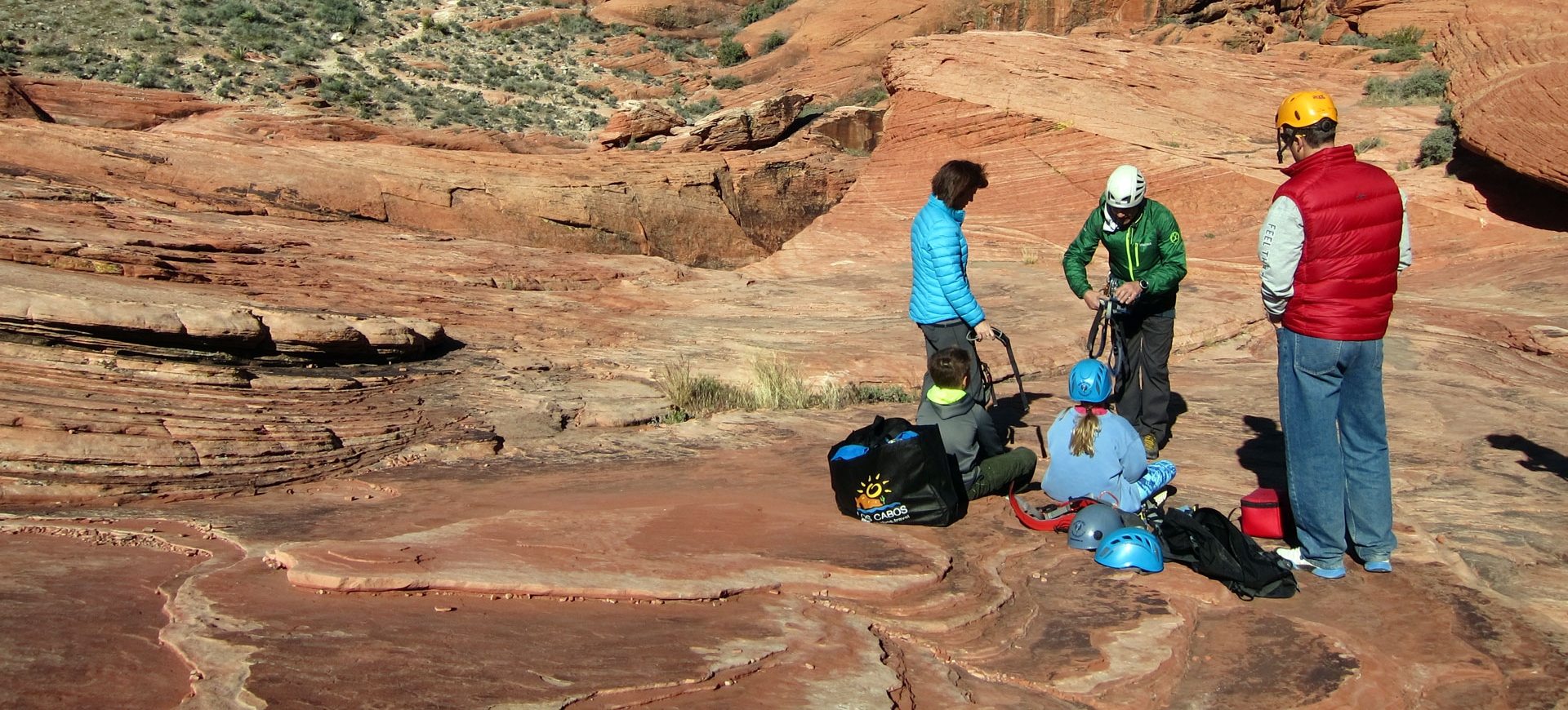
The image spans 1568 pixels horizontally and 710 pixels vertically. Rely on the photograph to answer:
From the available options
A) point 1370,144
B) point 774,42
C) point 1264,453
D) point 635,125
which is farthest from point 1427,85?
point 774,42

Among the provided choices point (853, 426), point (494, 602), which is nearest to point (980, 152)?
point (853, 426)

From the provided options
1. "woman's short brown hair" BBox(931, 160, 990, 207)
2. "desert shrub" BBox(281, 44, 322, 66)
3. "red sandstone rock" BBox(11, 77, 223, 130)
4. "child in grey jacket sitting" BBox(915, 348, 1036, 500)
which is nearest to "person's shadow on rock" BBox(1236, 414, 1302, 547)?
"child in grey jacket sitting" BBox(915, 348, 1036, 500)

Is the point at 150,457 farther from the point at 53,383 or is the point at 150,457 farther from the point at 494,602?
the point at 494,602

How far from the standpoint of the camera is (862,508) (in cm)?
513

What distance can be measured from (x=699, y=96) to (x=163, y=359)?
3381cm

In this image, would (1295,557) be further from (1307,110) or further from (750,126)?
(750,126)

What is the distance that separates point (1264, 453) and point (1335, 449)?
2.23 meters

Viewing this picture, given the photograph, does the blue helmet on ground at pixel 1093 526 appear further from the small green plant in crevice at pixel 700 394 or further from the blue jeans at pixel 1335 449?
the small green plant in crevice at pixel 700 394

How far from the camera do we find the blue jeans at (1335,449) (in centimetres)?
430

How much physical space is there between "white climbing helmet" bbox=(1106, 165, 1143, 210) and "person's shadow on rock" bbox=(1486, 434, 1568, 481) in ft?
8.33

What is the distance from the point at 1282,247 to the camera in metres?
4.23

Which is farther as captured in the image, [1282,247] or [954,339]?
[954,339]

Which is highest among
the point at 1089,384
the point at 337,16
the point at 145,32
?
the point at 337,16

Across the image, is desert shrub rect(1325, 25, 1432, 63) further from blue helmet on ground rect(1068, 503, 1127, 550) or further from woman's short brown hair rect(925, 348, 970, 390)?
blue helmet on ground rect(1068, 503, 1127, 550)
